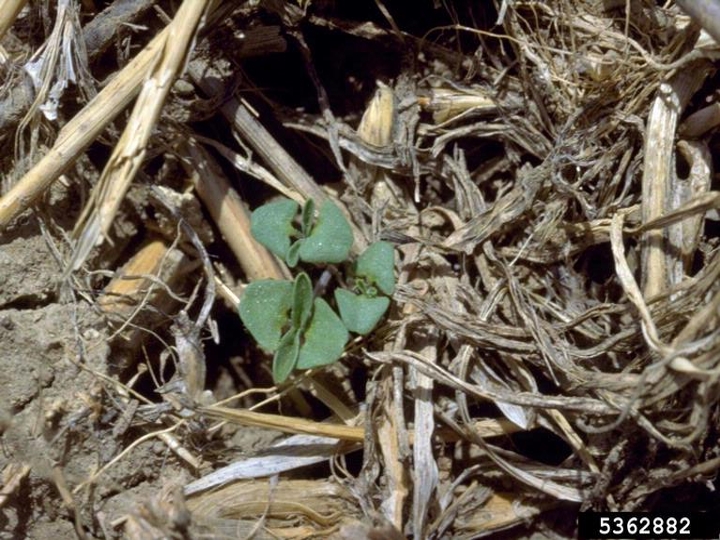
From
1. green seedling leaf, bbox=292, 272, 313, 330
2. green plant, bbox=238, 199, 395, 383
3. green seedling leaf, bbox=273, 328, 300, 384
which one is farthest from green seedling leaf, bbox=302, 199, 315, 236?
green seedling leaf, bbox=273, 328, 300, 384

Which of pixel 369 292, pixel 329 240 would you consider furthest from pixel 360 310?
pixel 329 240

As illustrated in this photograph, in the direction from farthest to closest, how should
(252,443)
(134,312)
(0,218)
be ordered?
(252,443), (134,312), (0,218)

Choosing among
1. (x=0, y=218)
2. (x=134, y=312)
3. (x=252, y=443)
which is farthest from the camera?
(x=252, y=443)

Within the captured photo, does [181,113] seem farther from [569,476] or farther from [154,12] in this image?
[569,476]

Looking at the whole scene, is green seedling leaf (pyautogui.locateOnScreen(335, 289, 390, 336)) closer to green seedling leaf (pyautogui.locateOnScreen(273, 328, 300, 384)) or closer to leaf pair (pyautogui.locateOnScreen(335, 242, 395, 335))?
leaf pair (pyautogui.locateOnScreen(335, 242, 395, 335))

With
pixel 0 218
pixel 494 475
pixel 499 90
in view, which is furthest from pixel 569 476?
pixel 0 218

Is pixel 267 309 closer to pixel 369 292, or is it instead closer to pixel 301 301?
pixel 301 301

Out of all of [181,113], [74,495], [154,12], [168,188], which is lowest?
[74,495]

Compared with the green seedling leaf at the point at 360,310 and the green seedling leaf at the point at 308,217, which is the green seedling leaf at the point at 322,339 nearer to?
the green seedling leaf at the point at 360,310
